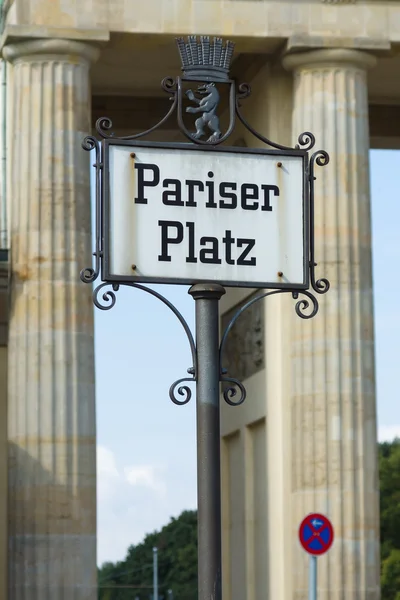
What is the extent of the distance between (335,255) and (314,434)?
13.0 feet

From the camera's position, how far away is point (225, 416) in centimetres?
4731

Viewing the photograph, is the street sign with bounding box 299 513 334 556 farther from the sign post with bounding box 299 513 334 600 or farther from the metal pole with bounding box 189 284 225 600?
the metal pole with bounding box 189 284 225 600

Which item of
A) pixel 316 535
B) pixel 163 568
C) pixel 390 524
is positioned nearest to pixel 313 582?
pixel 316 535

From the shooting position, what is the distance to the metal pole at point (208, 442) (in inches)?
367

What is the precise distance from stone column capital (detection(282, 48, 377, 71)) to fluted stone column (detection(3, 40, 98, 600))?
4.74 metres

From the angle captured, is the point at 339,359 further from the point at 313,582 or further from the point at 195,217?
the point at 195,217

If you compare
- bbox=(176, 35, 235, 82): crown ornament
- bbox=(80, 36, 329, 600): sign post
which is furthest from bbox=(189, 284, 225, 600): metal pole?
bbox=(176, 35, 235, 82): crown ornament

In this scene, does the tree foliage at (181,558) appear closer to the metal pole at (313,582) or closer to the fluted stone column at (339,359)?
the fluted stone column at (339,359)

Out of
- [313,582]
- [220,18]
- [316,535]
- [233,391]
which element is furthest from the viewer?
[220,18]

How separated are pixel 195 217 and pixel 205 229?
0.09 meters

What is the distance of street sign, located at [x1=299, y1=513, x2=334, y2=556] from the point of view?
28891 mm

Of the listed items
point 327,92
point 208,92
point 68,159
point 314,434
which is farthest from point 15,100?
point 208,92

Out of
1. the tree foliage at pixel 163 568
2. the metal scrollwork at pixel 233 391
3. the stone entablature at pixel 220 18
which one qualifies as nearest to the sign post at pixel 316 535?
the stone entablature at pixel 220 18

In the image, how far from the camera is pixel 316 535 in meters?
29.4
